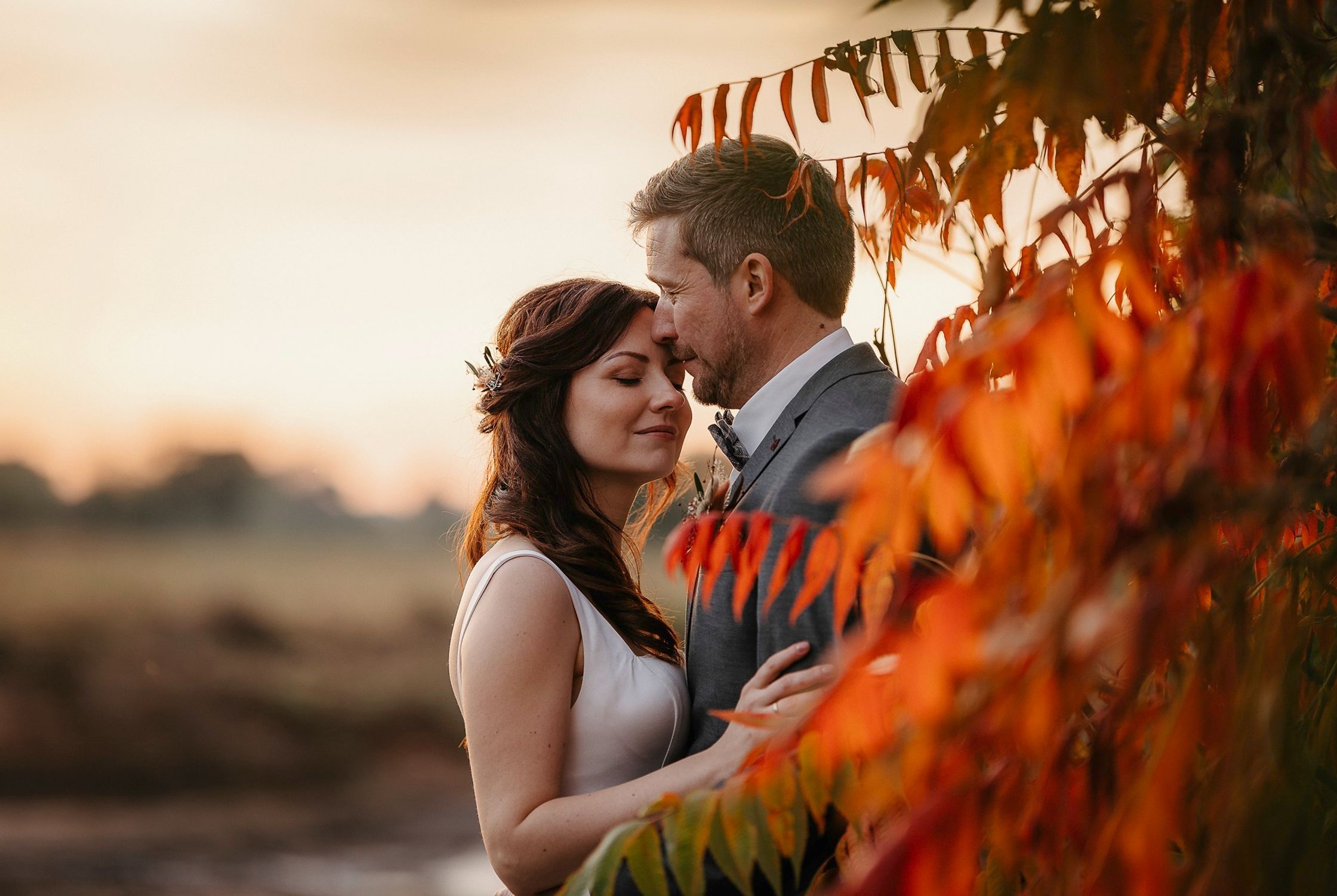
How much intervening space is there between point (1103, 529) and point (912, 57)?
1.02 meters

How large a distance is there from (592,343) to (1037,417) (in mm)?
1763

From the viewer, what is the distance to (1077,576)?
1.97 feet

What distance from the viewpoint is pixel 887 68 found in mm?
1494

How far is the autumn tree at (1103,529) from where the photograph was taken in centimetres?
61

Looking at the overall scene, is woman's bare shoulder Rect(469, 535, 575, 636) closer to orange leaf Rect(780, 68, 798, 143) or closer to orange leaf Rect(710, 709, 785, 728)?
orange leaf Rect(710, 709, 785, 728)

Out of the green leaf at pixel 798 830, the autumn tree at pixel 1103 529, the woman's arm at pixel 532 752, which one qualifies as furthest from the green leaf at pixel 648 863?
the woman's arm at pixel 532 752

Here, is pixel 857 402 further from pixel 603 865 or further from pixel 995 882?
pixel 603 865

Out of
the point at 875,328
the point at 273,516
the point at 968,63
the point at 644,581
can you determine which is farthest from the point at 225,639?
the point at 968,63

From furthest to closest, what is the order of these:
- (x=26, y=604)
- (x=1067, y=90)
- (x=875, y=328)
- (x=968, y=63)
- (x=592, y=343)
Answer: (x=26, y=604)
(x=592, y=343)
(x=875, y=328)
(x=968, y=63)
(x=1067, y=90)

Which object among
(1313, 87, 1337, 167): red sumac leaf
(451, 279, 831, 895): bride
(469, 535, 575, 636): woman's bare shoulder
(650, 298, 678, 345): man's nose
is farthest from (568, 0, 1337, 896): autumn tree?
(650, 298, 678, 345): man's nose

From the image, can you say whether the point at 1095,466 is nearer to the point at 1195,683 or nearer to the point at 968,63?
the point at 1195,683

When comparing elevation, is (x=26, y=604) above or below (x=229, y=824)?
above

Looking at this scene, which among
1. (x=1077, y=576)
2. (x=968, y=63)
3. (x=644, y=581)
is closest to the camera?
(x=1077, y=576)

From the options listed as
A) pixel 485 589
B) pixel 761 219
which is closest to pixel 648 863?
pixel 485 589
